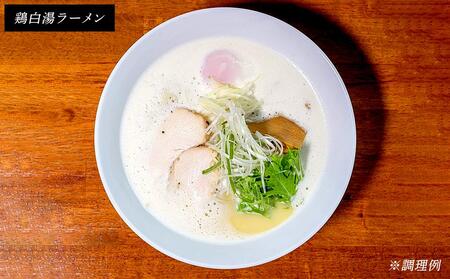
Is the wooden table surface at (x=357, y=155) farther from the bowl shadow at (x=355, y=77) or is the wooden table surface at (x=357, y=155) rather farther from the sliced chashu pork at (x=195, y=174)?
the sliced chashu pork at (x=195, y=174)

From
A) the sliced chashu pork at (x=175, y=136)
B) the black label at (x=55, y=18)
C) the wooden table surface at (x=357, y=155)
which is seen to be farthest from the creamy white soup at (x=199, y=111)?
the black label at (x=55, y=18)

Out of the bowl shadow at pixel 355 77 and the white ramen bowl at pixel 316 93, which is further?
the bowl shadow at pixel 355 77

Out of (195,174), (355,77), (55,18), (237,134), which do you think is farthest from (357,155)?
(55,18)

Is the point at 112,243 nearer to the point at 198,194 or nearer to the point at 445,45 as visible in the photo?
the point at 198,194

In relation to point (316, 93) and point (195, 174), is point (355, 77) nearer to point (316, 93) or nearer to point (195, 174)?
point (316, 93)

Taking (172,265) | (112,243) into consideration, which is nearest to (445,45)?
(172,265)

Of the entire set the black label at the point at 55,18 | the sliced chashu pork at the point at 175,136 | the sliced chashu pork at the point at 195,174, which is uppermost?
the black label at the point at 55,18

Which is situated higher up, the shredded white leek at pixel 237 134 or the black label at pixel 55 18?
the black label at pixel 55 18

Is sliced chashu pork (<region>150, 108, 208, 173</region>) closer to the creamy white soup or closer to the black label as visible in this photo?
the creamy white soup
